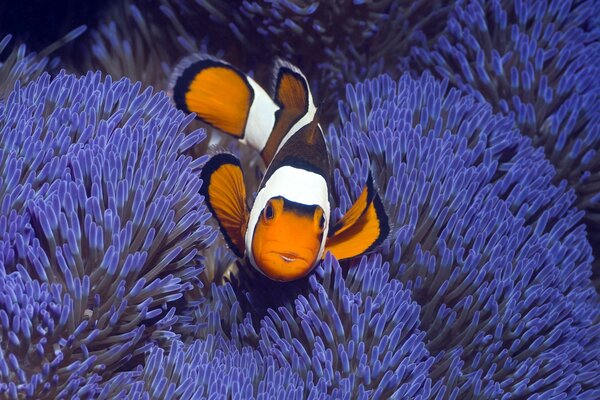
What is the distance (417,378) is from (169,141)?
76cm

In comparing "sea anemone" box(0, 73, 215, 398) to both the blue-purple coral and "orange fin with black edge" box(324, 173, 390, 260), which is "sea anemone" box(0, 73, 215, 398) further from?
"orange fin with black edge" box(324, 173, 390, 260)

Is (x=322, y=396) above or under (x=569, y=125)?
under

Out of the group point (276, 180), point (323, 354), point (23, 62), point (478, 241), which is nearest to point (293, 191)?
point (276, 180)

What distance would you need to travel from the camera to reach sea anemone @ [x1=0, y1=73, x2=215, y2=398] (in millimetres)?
1031

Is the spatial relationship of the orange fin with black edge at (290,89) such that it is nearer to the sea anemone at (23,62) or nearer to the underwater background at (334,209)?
the underwater background at (334,209)

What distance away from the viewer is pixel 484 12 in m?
1.83

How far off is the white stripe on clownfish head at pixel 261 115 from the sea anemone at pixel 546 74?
0.58 meters

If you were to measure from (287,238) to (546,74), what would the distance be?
1.06 meters

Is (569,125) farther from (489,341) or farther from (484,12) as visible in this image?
(489,341)

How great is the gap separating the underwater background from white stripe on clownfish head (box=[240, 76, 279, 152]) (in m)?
0.19

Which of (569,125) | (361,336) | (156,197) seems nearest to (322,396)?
(361,336)

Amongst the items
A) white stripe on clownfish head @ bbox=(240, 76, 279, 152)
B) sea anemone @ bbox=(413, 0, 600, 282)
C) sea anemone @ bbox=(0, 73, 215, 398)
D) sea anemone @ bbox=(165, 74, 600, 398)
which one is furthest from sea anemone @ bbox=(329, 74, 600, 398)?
sea anemone @ bbox=(0, 73, 215, 398)

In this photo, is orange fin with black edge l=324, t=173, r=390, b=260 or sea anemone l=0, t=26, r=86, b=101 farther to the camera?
sea anemone l=0, t=26, r=86, b=101

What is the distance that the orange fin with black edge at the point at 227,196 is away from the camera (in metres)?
1.38
